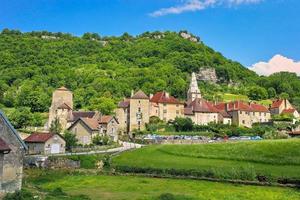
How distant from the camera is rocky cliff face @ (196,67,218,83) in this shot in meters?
181

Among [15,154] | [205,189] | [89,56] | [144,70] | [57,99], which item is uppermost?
[89,56]

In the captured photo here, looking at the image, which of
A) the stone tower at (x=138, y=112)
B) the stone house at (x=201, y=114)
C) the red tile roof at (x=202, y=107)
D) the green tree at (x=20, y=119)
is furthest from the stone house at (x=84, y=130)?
the red tile roof at (x=202, y=107)

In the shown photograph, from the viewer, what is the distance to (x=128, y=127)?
89.1 metres

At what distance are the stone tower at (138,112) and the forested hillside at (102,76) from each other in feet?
49.4

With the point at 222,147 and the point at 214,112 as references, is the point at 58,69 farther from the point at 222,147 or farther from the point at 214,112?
the point at 222,147

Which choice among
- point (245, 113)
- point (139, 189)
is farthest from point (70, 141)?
point (245, 113)

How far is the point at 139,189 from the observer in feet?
114

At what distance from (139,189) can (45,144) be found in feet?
90.0

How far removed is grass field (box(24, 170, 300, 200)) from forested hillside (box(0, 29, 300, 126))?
199 ft

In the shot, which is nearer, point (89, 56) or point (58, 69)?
point (58, 69)

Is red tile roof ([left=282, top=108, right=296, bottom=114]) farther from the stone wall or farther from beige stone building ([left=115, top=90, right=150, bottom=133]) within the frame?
the stone wall

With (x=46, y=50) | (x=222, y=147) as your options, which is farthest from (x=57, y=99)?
(x=46, y=50)

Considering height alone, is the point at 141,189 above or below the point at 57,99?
below

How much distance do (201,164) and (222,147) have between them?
32.1ft
